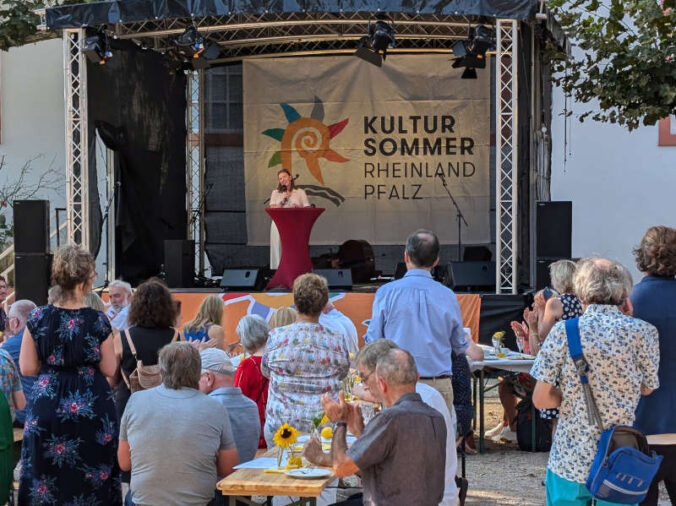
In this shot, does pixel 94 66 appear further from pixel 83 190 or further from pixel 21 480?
pixel 21 480

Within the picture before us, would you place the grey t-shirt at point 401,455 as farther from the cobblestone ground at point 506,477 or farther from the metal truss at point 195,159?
the metal truss at point 195,159

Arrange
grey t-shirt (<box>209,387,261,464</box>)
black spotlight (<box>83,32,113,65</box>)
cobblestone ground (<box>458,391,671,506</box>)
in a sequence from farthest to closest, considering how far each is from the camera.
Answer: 1. black spotlight (<box>83,32,113,65</box>)
2. cobblestone ground (<box>458,391,671,506</box>)
3. grey t-shirt (<box>209,387,261,464</box>)

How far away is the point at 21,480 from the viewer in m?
4.52

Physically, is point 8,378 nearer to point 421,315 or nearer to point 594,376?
point 421,315

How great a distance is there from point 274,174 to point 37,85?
3.83 m

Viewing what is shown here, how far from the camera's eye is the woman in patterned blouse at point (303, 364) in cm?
464

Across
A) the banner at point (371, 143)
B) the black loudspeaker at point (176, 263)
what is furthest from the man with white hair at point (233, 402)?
the banner at point (371, 143)

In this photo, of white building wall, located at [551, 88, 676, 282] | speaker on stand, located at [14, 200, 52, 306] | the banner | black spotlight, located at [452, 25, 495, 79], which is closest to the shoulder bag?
speaker on stand, located at [14, 200, 52, 306]

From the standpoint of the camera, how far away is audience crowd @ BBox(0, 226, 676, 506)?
128 inches

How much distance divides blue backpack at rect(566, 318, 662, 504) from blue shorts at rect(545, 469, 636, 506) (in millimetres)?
95

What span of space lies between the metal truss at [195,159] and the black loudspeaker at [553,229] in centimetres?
558

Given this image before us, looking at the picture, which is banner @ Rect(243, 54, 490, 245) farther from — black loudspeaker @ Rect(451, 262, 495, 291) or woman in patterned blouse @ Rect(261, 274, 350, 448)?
woman in patterned blouse @ Rect(261, 274, 350, 448)

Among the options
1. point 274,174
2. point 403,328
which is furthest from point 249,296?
point 403,328

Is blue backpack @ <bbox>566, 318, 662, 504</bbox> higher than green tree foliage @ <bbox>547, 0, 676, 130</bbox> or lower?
lower
